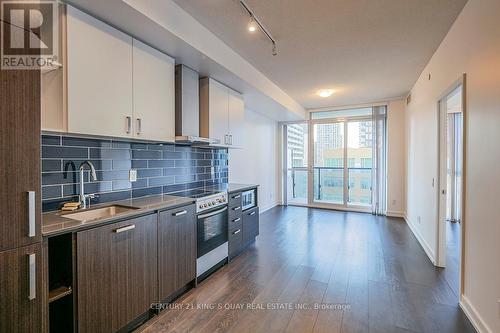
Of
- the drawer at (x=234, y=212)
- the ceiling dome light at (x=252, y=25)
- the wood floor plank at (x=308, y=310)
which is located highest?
the ceiling dome light at (x=252, y=25)

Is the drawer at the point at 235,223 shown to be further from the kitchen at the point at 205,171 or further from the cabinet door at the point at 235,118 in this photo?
the cabinet door at the point at 235,118

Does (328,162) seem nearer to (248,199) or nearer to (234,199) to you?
(248,199)

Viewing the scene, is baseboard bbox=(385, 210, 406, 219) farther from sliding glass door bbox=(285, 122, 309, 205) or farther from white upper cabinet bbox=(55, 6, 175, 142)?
white upper cabinet bbox=(55, 6, 175, 142)

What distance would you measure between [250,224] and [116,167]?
6.64 ft

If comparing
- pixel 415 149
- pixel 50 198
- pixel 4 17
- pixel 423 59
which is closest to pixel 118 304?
pixel 50 198

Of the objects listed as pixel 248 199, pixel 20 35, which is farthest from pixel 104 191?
pixel 248 199

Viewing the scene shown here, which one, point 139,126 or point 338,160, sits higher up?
point 139,126

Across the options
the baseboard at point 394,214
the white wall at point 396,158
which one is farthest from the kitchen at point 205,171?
the baseboard at point 394,214

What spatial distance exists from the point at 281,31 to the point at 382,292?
2.86m

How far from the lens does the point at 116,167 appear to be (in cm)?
235

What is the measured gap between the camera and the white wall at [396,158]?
5.45 metres

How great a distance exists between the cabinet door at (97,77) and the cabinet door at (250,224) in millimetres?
2004

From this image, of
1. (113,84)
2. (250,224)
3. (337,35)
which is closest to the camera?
(113,84)

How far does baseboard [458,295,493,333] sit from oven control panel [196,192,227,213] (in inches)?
96.5
